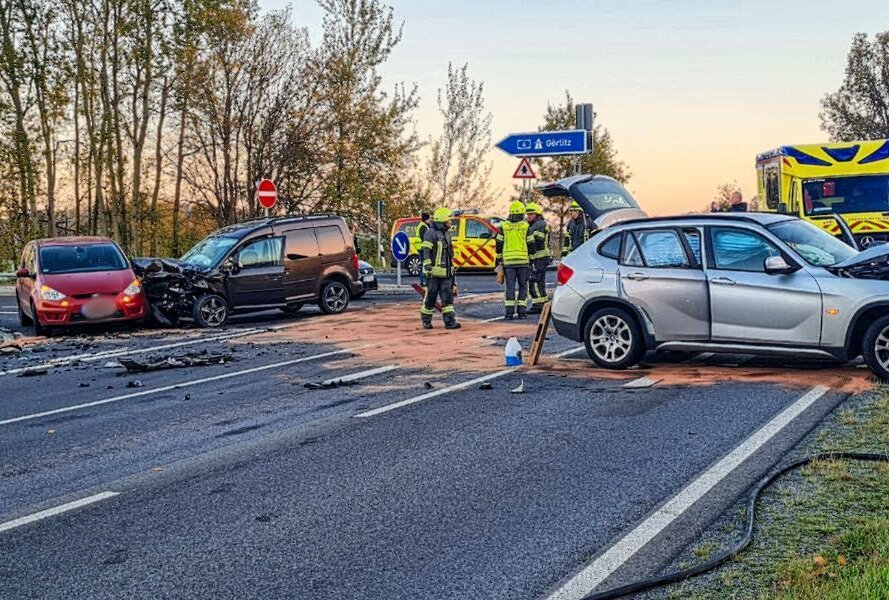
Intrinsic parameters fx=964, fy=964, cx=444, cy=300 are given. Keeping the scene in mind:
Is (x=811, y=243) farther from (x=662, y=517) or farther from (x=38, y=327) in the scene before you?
(x=38, y=327)

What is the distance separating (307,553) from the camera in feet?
16.4

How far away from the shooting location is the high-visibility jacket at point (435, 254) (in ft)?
50.5

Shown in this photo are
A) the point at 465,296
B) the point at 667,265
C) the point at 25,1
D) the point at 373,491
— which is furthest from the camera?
the point at 25,1

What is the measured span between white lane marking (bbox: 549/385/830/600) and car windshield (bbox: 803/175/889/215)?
48.7ft

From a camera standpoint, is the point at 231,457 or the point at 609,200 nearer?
the point at 231,457

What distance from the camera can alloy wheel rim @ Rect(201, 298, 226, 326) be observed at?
694 inches

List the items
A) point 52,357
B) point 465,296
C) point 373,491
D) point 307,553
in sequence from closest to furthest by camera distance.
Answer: point 307,553
point 373,491
point 52,357
point 465,296

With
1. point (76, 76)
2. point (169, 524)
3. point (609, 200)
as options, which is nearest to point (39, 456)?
point (169, 524)

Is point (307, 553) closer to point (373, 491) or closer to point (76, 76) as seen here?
point (373, 491)

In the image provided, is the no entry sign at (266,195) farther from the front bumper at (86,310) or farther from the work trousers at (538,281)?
the work trousers at (538,281)

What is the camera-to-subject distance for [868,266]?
31.0ft

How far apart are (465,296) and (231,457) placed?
14907 mm

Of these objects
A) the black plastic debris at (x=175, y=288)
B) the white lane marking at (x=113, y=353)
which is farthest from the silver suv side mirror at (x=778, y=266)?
the black plastic debris at (x=175, y=288)

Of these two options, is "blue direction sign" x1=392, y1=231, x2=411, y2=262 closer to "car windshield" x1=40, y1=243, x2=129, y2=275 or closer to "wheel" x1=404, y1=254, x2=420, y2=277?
"wheel" x1=404, y1=254, x2=420, y2=277
